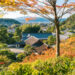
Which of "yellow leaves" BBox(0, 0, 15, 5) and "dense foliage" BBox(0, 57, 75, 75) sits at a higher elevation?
"yellow leaves" BBox(0, 0, 15, 5)

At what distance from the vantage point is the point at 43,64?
3.63 m

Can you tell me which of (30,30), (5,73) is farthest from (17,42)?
(5,73)

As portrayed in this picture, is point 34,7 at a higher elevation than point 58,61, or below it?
higher

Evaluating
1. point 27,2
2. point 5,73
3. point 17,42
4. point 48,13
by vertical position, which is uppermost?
point 27,2

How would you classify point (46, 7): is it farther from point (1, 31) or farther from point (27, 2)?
point (1, 31)

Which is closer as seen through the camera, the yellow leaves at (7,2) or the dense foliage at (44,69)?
the dense foliage at (44,69)

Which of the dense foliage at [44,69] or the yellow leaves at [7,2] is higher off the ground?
the yellow leaves at [7,2]

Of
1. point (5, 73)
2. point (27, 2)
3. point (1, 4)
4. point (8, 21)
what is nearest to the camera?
point (5, 73)

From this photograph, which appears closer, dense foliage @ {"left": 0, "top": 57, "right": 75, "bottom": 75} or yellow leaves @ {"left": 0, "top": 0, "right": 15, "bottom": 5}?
dense foliage @ {"left": 0, "top": 57, "right": 75, "bottom": 75}

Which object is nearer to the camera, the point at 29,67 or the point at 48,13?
the point at 29,67

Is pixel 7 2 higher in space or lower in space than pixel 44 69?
higher

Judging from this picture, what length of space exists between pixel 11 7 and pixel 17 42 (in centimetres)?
1860

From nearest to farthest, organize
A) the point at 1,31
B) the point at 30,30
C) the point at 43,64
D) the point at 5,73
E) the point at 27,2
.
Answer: the point at 5,73 → the point at 43,64 → the point at 27,2 → the point at 1,31 → the point at 30,30

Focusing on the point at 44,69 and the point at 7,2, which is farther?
the point at 7,2
